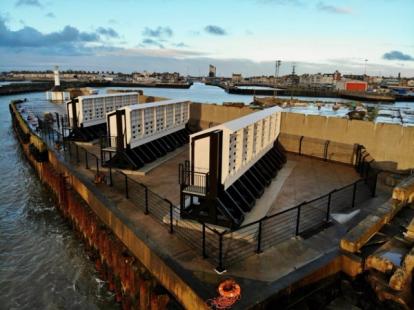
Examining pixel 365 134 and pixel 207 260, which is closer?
pixel 207 260

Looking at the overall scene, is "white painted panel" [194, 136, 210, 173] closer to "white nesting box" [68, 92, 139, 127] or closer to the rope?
the rope

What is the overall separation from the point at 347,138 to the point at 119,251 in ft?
39.6

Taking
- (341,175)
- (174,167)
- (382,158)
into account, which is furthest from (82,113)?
(382,158)

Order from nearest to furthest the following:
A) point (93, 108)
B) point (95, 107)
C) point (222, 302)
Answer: point (222, 302) → point (93, 108) → point (95, 107)

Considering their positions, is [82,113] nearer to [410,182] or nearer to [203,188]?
[203,188]

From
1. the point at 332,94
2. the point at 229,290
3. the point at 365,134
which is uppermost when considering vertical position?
the point at 332,94

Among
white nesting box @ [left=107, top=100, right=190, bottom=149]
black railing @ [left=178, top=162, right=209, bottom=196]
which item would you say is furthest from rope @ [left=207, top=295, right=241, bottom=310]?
white nesting box @ [left=107, top=100, right=190, bottom=149]

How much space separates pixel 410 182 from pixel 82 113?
17071 millimetres

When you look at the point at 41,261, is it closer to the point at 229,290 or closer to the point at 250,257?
the point at 250,257

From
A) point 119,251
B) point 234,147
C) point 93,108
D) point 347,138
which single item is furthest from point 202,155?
point 93,108

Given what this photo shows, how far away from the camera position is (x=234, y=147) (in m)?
8.77

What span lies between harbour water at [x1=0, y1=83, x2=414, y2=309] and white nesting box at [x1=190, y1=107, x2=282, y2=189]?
4.67 metres

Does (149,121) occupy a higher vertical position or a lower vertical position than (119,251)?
higher

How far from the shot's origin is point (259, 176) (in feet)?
36.8
